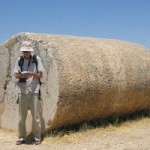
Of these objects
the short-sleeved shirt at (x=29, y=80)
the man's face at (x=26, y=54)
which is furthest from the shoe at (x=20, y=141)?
the man's face at (x=26, y=54)

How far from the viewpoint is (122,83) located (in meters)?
10.9

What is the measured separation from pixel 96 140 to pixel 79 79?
1358 mm

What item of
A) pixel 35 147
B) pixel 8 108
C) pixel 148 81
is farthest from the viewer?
pixel 148 81

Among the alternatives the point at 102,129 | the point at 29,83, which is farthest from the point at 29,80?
the point at 102,129

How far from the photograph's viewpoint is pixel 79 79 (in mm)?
9750

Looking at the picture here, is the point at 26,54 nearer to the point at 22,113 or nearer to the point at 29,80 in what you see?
the point at 29,80

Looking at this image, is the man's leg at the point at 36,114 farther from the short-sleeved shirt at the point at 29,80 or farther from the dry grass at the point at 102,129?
the dry grass at the point at 102,129

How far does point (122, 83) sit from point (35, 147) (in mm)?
3096

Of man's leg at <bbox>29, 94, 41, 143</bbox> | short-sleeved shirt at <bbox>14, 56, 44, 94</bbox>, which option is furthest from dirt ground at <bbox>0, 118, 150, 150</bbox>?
short-sleeved shirt at <bbox>14, 56, 44, 94</bbox>

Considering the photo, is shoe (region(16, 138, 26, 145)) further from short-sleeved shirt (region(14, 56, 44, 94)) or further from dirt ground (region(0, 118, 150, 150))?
short-sleeved shirt (region(14, 56, 44, 94))

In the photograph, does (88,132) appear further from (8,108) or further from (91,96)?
(8,108)

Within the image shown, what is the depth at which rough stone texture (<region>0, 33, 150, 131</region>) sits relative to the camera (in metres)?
9.48

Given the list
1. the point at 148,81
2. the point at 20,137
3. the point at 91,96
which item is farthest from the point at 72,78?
the point at 148,81

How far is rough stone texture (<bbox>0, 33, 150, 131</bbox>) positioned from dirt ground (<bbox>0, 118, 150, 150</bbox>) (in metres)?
0.36
